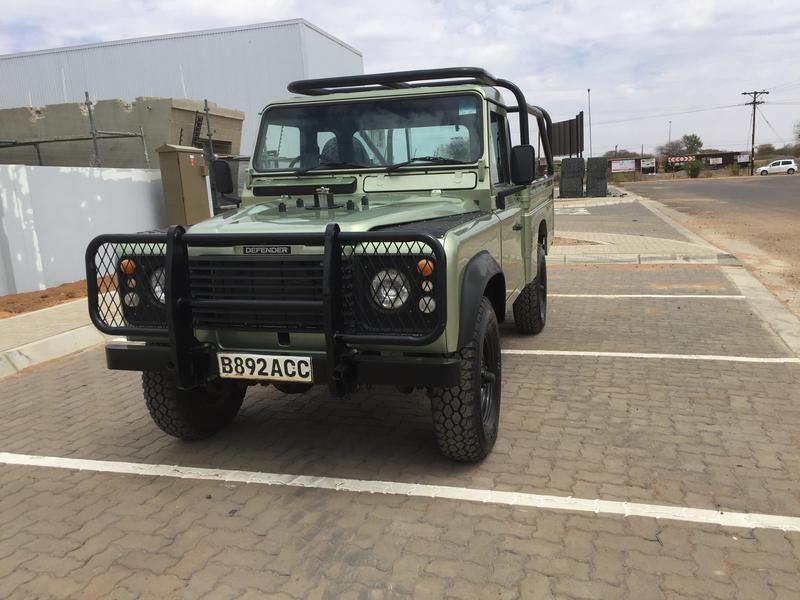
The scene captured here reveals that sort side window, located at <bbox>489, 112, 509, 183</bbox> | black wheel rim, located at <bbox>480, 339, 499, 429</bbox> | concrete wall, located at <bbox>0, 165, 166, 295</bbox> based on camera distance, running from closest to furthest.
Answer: black wheel rim, located at <bbox>480, 339, 499, 429</bbox> < side window, located at <bbox>489, 112, 509, 183</bbox> < concrete wall, located at <bbox>0, 165, 166, 295</bbox>

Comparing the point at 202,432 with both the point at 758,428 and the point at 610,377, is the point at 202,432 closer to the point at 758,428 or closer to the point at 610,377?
the point at 610,377

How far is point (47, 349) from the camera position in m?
6.30

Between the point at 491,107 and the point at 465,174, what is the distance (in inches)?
24.4

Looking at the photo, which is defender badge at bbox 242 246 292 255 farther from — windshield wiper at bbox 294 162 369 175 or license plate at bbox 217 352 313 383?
windshield wiper at bbox 294 162 369 175

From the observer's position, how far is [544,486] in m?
3.28

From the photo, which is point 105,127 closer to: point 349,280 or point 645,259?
point 645,259

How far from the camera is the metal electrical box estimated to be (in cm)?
1060

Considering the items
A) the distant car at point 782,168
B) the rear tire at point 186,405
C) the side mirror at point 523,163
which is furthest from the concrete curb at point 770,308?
the distant car at point 782,168

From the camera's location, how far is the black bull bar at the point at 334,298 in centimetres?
289

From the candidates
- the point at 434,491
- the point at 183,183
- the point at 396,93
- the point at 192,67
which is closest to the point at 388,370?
the point at 434,491

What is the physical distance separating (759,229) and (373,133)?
47.2 feet

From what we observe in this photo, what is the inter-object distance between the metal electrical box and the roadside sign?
62792 millimetres

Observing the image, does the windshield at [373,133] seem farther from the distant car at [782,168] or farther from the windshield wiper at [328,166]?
the distant car at [782,168]

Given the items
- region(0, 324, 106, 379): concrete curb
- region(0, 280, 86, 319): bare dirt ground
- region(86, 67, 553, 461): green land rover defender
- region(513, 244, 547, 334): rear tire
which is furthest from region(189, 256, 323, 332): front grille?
region(0, 280, 86, 319): bare dirt ground
